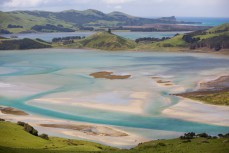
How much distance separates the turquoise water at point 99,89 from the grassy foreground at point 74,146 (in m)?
21.3

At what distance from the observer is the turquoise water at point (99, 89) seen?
88.4 meters

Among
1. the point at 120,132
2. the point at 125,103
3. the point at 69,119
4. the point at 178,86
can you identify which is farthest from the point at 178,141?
the point at 178,86

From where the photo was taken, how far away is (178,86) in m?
128

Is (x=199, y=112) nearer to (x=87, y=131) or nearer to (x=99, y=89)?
(x=87, y=131)

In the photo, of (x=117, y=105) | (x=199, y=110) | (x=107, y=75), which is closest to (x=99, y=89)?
(x=117, y=105)

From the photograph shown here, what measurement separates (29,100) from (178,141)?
60241mm

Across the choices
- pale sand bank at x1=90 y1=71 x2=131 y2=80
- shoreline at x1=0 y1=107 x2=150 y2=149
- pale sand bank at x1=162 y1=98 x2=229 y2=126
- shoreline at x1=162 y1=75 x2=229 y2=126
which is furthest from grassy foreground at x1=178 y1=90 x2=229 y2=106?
pale sand bank at x1=90 y1=71 x2=131 y2=80

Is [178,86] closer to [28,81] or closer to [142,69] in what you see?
[142,69]

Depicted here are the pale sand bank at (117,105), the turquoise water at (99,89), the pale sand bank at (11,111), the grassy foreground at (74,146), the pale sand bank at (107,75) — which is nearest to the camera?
the grassy foreground at (74,146)

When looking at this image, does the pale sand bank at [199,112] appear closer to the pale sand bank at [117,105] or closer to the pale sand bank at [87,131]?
the pale sand bank at [117,105]

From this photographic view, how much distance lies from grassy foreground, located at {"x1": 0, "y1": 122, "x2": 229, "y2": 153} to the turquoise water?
21314 millimetres

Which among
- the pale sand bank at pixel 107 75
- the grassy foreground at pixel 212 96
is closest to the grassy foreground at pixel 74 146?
the grassy foreground at pixel 212 96

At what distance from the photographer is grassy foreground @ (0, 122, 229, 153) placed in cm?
4976

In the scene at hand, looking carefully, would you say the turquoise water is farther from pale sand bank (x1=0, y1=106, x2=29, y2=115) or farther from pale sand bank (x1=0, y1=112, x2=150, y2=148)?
pale sand bank (x1=0, y1=112, x2=150, y2=148)
